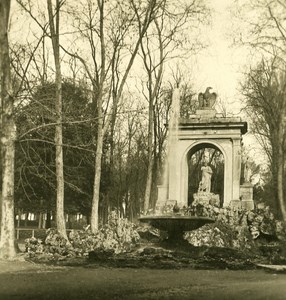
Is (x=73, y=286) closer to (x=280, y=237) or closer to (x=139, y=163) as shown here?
(x=280, y=237)

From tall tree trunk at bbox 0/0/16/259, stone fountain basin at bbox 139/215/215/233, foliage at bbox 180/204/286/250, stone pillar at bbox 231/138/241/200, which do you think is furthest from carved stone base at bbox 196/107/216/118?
tall tree trunk at bbox 0/0/16/259

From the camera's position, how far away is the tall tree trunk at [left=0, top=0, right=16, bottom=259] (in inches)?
504

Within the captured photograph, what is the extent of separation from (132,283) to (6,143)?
589cm

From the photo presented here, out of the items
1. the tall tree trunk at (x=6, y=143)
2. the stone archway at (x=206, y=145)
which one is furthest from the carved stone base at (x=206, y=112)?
the tall tree trunk at (x=6, y=143)

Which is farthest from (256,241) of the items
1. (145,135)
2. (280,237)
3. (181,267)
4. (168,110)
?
(145,135)

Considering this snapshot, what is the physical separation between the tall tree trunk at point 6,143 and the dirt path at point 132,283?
1549mm

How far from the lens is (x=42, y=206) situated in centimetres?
2909

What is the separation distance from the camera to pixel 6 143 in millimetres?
13148

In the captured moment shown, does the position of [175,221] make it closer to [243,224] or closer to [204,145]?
[243,224]

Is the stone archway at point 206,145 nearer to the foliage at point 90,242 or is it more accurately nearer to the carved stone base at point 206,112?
the carved stone base at point 206,112

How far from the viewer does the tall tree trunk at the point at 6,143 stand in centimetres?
1280

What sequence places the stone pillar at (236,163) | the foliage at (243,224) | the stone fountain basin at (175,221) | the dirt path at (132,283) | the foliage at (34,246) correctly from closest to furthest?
the dirt path at (132,283), the foliage at (34,246), the stone fountain basin at (175,221), the foliage at (243,224), the stone pillar at (236,163)

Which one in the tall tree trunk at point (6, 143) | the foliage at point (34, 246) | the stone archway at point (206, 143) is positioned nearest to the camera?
the tall tree trunk at point (6, 143)

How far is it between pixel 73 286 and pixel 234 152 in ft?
56.3
